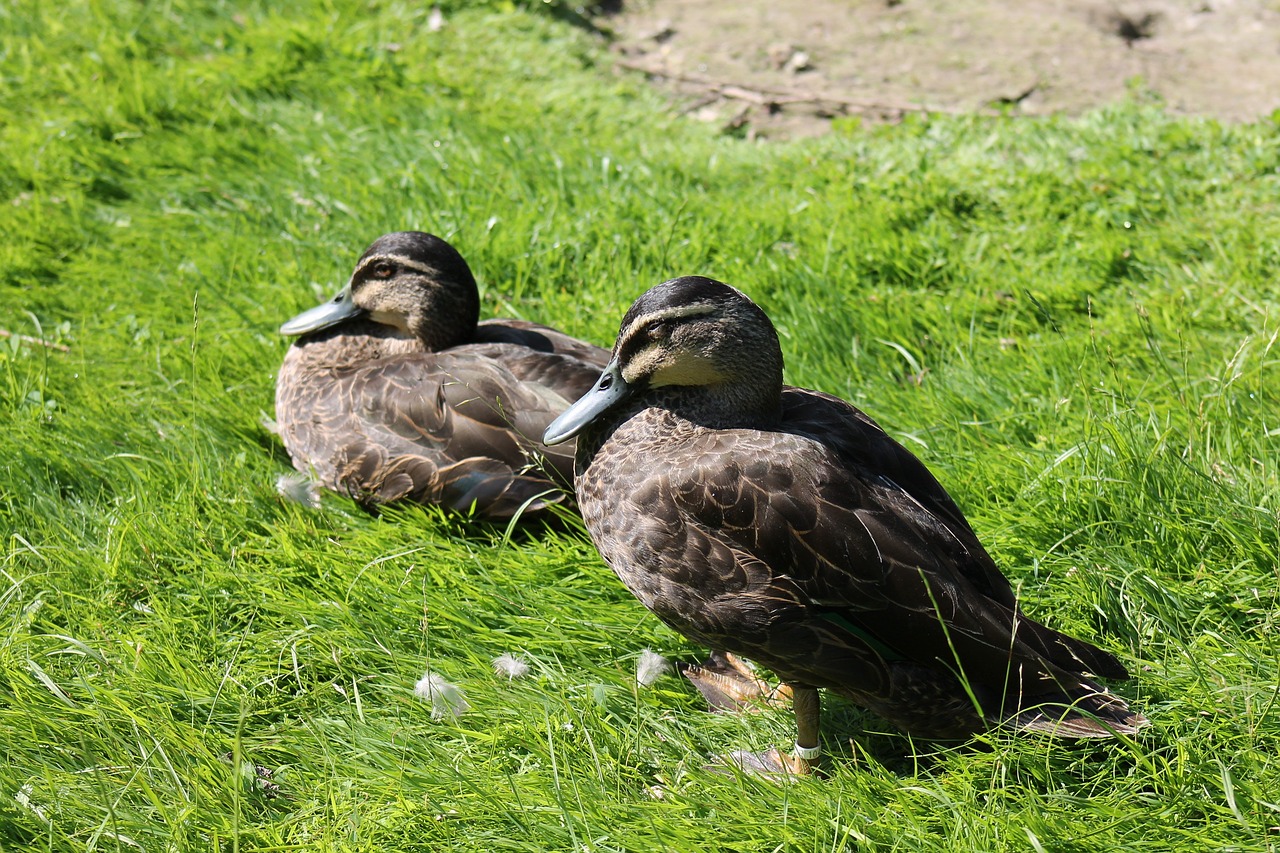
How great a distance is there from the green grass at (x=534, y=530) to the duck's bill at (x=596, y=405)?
1.91ft

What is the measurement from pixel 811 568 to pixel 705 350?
2.17 ft

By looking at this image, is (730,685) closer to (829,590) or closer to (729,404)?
(829,590)

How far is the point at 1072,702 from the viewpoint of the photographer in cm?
289

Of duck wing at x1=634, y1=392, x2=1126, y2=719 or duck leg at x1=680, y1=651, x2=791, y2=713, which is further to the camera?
duck leg at x1=680, y1=651, x2=791, y2=713

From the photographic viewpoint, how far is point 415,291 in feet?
14.8

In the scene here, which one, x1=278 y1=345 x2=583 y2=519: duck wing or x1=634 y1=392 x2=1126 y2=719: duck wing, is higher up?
x1=634 y1=392 x2=1126 y2=719: duck wing

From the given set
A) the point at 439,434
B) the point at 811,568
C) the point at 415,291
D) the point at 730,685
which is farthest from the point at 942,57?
the point at 811,568

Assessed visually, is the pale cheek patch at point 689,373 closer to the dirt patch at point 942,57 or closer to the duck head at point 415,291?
the duck head at point 415,291

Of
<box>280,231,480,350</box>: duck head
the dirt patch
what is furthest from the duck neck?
the dirt patch

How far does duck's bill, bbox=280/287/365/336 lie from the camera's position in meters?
4.65

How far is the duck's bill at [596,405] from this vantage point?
3.25m

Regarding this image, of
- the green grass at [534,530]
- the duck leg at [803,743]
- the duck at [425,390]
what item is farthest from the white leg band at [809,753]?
the duck at [425,390]

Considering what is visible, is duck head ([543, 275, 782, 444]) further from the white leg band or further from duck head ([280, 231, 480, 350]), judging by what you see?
duck head ([280, 231, 480, 350])

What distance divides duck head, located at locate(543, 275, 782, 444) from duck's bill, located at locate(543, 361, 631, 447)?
2cm
